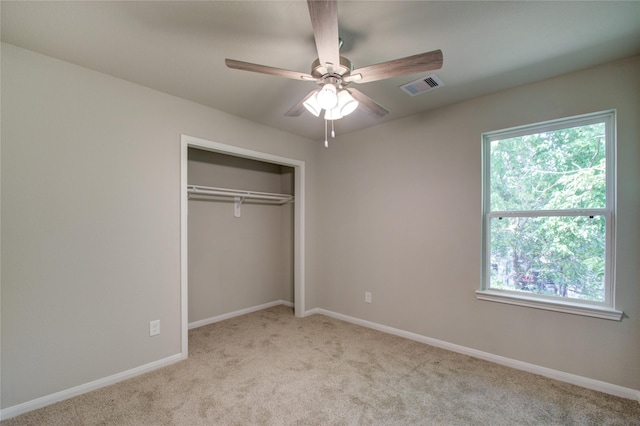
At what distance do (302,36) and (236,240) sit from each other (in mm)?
2875

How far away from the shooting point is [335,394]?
2.16 m

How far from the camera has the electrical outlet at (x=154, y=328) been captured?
256cm

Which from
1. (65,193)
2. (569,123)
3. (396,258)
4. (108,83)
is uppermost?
(108,83)

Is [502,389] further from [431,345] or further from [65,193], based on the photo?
[65,193]

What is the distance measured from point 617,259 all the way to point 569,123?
1.12 m

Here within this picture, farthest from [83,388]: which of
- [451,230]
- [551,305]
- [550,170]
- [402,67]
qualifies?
[550,170]

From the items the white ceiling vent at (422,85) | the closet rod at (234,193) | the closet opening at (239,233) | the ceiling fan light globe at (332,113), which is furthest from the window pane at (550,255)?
the closet rod at (234,193)

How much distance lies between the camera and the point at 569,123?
7.88 feet

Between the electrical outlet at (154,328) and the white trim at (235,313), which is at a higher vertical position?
the electrical outlet at (154,328)

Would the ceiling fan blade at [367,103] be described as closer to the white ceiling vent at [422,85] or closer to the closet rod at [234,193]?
the white ceiling vent at [422,85]

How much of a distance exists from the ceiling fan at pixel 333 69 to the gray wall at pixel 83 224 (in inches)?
56.3

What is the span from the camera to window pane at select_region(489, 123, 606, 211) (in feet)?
7.55

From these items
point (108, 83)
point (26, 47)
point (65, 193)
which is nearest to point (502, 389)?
point (65, 193)

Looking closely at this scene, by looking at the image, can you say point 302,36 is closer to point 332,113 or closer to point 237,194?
point 332,113
